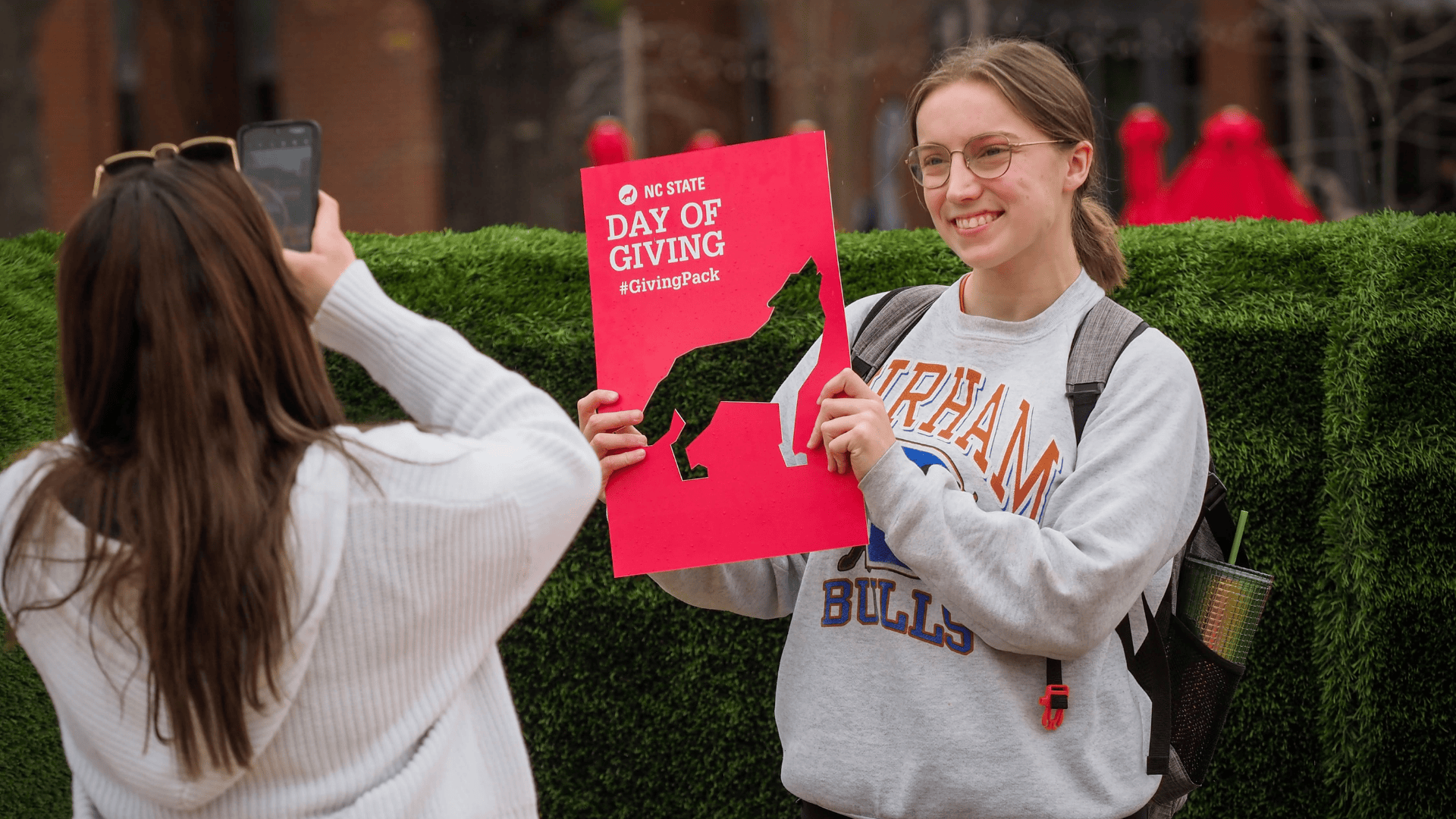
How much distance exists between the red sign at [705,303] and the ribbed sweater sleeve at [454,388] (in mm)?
282

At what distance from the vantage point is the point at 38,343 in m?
3.13

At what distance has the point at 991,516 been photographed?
163cm

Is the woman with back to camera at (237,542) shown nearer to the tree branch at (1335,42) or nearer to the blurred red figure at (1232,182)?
the blurred red figure at (1232,182)

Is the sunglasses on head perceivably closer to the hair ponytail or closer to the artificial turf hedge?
the hair ponytail

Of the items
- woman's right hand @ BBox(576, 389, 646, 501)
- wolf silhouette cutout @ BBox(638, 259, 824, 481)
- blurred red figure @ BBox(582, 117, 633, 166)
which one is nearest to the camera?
woman's right hand @ BBox(576, 389, 646, 501)

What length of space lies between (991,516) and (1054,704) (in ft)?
0.92

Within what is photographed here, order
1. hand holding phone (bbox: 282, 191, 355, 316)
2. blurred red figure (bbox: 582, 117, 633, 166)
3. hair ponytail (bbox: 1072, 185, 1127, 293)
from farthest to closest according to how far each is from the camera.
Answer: blurred red figure (bbox: 582, 117, 633, 166), hair ponytail (bbox: 1072, 185, 1127, 293), hand holding phone (bbox: 282, 191, 355, 316)

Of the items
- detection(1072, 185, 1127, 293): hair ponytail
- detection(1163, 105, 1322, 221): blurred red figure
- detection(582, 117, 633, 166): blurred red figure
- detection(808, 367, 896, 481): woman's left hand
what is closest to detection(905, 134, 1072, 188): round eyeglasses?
detection(1072, 185, 1127, 293): hair ponytail

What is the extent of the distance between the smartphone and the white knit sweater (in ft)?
1.23

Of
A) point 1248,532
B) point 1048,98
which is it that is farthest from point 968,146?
point 1248,532

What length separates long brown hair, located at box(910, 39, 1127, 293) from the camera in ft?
6.01

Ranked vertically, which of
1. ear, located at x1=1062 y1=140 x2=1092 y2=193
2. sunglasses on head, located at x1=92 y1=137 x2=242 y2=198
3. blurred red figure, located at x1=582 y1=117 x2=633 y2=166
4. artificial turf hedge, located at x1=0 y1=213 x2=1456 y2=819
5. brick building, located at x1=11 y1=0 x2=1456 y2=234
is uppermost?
brick building, located at x1=11 y1=0 x2=1456 y2=234

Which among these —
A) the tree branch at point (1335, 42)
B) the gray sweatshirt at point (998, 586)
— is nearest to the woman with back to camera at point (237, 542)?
the gray sweatshirt at point (998, 586)

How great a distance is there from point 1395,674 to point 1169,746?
1532 millimetres
